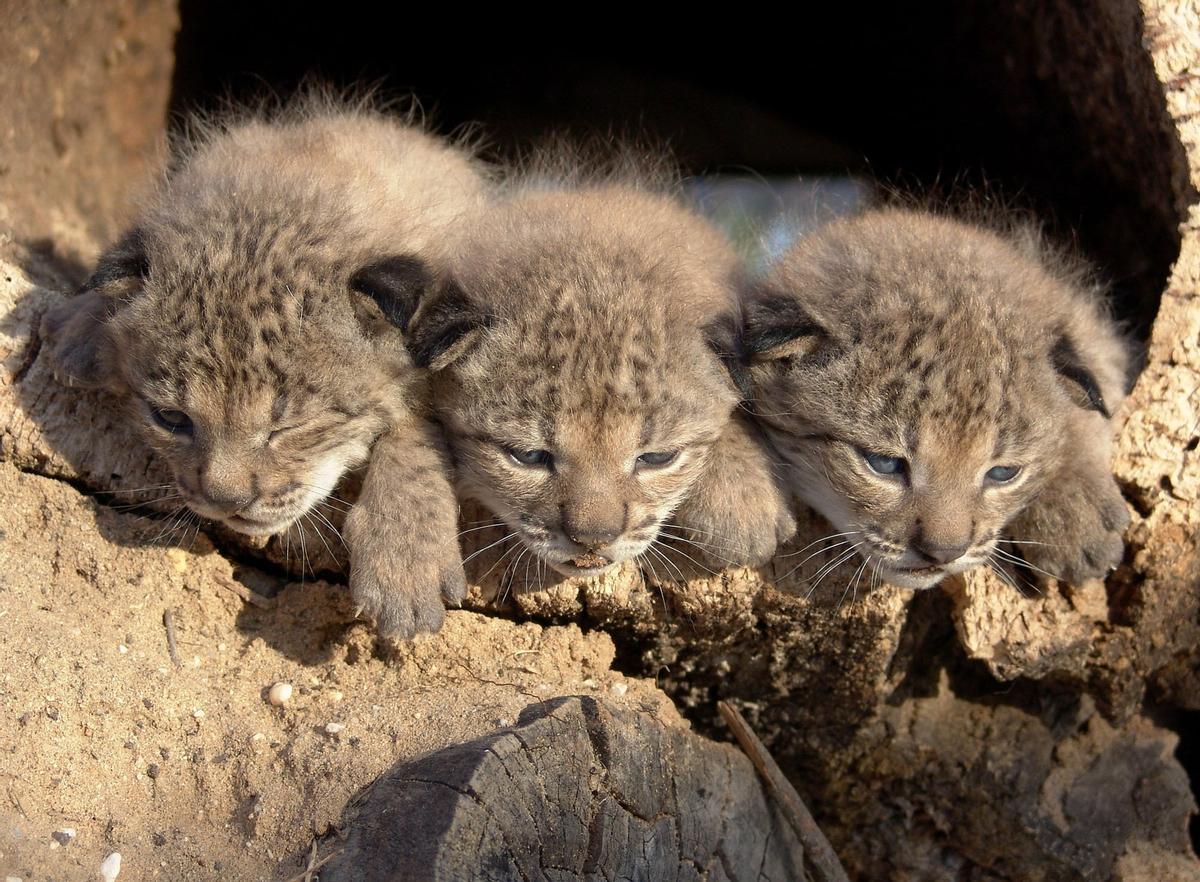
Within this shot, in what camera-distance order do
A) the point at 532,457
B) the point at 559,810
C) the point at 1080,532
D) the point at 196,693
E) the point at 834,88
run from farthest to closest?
1. the point at 834,88
2. the point at 1080,532
3. the point at 532,457
4. the point at 196,693
5. the point at 559,810

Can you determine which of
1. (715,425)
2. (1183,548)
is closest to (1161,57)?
(1183,548)

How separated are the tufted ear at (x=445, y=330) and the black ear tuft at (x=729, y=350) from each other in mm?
620

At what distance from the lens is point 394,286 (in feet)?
9.77

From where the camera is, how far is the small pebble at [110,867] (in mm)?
2480

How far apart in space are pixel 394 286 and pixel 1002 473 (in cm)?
175

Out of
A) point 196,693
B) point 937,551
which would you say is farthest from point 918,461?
point 196,693

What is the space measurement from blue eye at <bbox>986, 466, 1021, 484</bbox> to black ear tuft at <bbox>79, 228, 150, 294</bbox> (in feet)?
7.92

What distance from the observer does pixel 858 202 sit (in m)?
4.58

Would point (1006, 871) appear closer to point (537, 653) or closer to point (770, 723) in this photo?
point (770, 723)

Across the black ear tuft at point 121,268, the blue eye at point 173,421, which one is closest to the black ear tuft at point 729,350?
the blue eye at point 173,421

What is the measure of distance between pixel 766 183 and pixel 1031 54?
130cm

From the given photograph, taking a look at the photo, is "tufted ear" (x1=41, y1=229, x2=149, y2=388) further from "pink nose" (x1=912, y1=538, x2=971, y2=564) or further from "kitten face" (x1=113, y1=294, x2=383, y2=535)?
"pink nose" (x1=912, y1=538, x2=971, y2=564)

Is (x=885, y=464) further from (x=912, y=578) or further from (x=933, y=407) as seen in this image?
(x=912, y=578)

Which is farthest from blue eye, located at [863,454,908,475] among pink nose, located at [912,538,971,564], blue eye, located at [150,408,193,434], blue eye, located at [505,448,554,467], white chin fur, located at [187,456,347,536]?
blue eye, located at [150,408,193,434]
